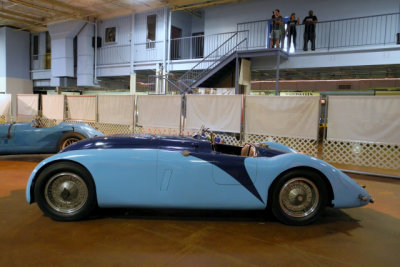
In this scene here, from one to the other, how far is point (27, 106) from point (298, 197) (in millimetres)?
12951

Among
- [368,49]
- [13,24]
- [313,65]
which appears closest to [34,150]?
[313,65]

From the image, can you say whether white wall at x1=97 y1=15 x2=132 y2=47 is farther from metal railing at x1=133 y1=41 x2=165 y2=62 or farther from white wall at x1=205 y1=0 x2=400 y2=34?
white wall at x1=205 y1=0 x2=400 y2=34

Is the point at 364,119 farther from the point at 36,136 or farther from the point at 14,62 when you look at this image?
the point at 14,62

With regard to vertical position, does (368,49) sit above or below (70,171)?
above

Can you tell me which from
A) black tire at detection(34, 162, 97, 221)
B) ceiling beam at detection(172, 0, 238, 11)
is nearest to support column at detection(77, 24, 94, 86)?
ceiling beam at detection(172, 0, 238, 11)

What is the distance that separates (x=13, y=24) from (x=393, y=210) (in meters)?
26.2

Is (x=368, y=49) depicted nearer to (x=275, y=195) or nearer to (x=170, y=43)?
(x=170, y=43)

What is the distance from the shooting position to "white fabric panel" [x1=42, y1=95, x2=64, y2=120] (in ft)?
40.8

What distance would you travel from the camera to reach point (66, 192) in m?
3.87

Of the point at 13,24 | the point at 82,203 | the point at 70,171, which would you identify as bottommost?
the point at 82,203

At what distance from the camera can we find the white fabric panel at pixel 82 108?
11562 millimetres

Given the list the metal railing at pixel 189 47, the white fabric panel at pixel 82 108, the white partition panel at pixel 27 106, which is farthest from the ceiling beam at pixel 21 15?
the white fabric panel at pixel 82 108

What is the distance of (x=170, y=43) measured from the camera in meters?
19.0

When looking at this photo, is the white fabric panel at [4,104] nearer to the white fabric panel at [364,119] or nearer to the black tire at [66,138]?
the black tire at [66,138]
